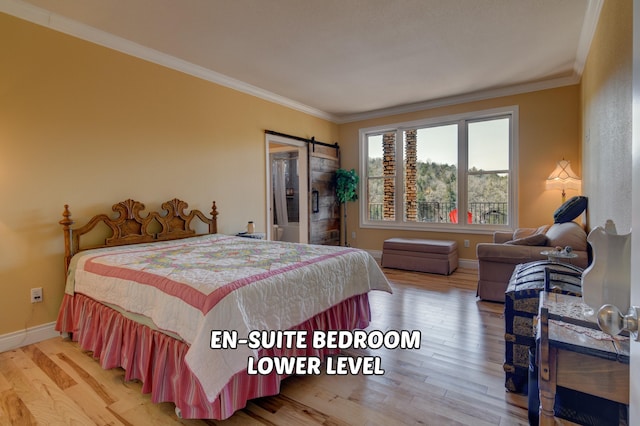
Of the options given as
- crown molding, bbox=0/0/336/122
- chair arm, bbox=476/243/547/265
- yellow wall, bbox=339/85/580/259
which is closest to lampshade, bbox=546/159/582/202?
yellow wall, bbox=339/85/580/259

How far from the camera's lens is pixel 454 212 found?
17.6 ft

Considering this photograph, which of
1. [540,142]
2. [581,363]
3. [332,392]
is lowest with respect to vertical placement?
[332,392]

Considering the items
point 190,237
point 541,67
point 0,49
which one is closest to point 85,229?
point 190,237

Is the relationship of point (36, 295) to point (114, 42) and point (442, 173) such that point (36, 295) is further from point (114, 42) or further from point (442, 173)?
point (442, 173)

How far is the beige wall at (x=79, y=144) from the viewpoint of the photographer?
2588 mm

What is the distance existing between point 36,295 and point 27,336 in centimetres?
32

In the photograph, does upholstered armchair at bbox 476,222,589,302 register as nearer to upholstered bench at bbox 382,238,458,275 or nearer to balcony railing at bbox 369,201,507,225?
upholstered bench at bbox 382,238,458,275

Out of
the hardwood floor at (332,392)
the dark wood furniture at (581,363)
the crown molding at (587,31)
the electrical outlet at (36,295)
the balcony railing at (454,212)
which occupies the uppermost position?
the crown molding at (587,31)

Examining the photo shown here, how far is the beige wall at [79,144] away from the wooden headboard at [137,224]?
112mm

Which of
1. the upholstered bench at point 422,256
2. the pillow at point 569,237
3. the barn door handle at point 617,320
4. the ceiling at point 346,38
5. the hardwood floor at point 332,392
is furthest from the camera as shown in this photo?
the upholstered bench at point 422,256

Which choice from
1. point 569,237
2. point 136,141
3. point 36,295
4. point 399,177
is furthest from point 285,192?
point 569,237

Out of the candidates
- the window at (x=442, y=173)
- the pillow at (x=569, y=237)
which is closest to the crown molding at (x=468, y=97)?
the window at (x=442, y=173)

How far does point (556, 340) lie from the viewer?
108 cm

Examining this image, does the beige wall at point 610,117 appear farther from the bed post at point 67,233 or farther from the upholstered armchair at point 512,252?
the bed post at point 67,233
